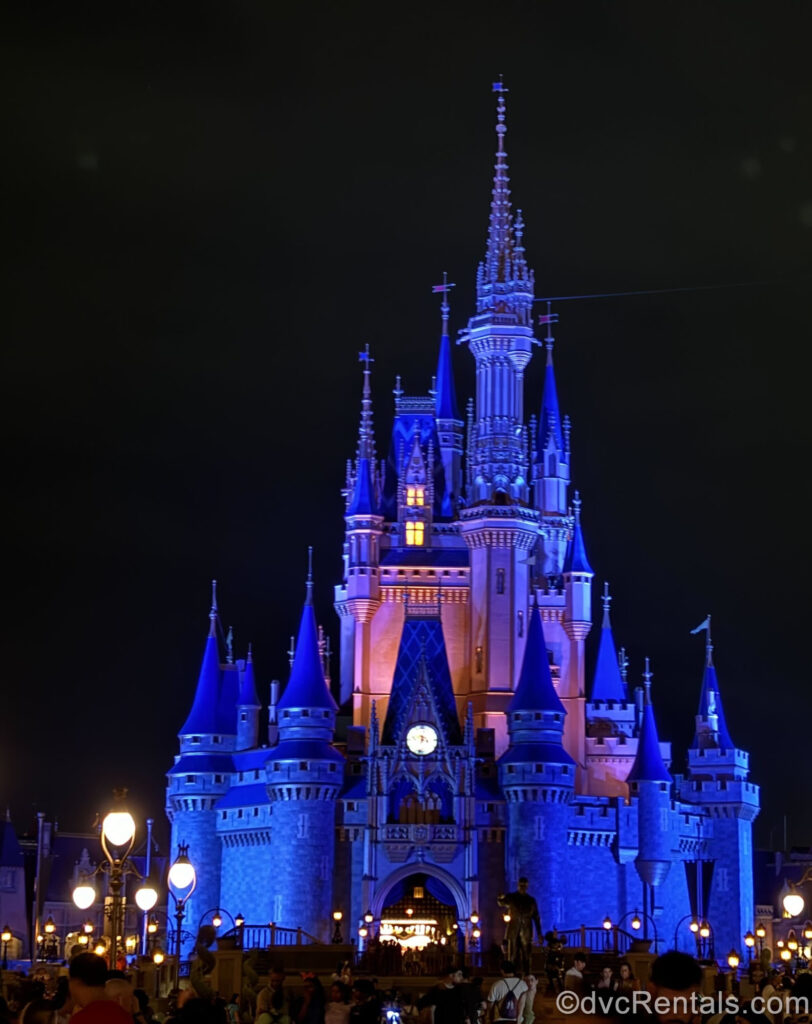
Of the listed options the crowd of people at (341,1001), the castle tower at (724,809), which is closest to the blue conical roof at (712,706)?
the castle tower at (724,809)

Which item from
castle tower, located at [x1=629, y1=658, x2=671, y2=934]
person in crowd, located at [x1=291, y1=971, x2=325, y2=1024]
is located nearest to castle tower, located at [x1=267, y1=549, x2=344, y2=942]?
castle tower, located at [x1=629, y1=658, x2=671, y2=934]

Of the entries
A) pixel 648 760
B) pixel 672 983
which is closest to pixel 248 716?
pixel 648 760

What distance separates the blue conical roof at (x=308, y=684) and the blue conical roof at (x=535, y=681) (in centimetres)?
694

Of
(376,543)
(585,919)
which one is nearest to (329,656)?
(376,543)

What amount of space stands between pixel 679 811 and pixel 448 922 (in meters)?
12.1

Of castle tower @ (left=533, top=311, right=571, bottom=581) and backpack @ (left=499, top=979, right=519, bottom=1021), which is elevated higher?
castle tower @ (left=533, top=311, right=571, bottom=581)

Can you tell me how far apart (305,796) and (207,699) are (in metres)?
8.91

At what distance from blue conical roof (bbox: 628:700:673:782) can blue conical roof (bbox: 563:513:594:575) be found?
737 cm

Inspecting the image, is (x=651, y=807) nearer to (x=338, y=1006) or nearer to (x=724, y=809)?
(x=724, y=809)

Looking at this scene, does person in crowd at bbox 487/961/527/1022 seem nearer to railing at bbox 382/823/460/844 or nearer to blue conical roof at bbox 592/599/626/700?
railing at bbox 382/823/460/844

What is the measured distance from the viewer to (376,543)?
3223 inches

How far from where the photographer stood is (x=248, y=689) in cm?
8088

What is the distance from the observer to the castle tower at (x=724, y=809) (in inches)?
3162

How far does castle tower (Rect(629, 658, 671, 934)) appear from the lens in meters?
76.4
